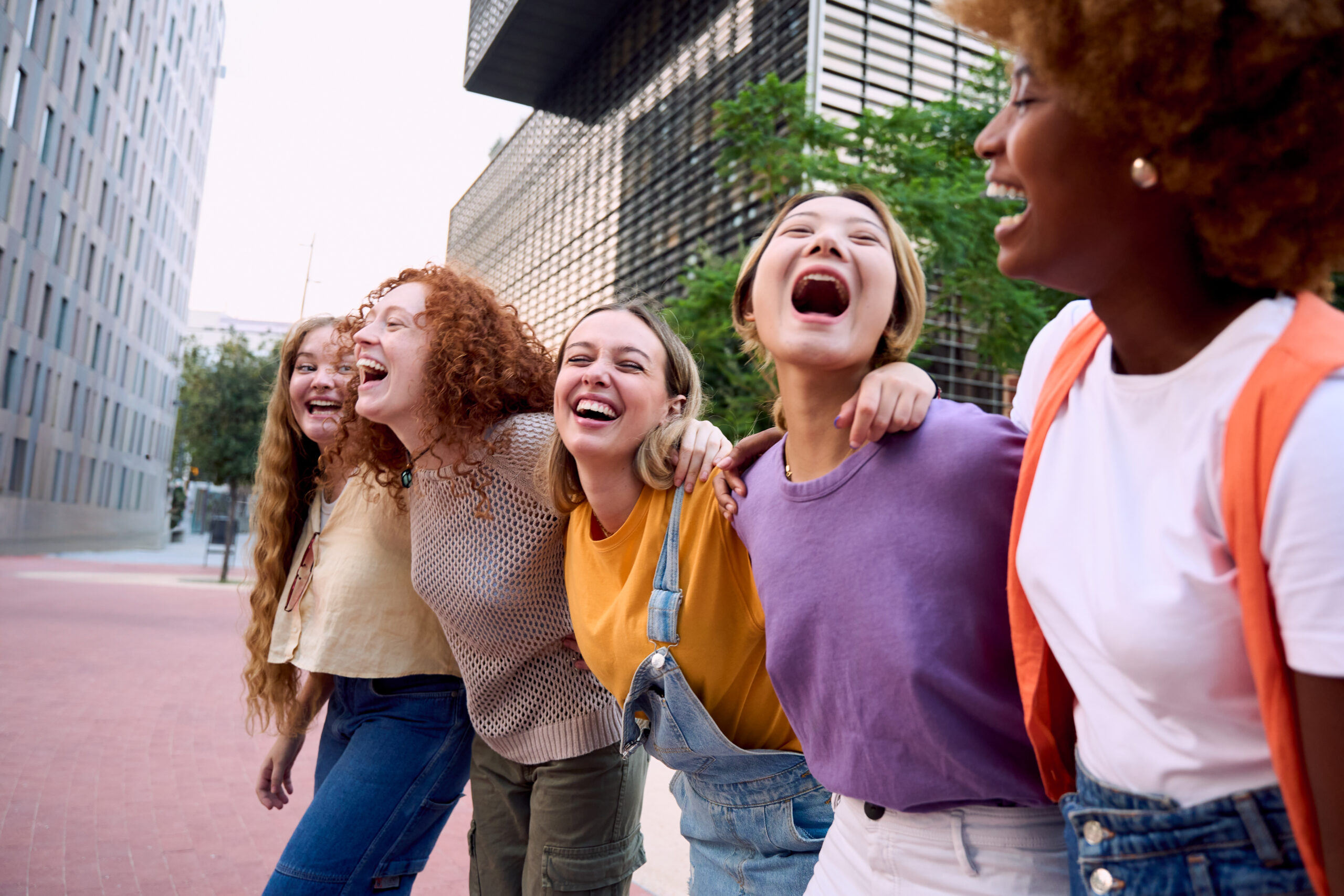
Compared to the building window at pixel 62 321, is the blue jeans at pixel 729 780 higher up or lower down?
lower down

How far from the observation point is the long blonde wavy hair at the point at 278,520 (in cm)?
345

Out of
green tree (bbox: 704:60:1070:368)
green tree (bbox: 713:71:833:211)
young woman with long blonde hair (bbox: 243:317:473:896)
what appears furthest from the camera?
green tree (bbox: 713:71:833:211)

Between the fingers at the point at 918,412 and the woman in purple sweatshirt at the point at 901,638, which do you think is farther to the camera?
the fingers at the point at 918,412

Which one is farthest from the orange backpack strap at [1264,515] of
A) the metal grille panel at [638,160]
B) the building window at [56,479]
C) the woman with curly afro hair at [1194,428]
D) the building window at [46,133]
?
the building window at [56,479]

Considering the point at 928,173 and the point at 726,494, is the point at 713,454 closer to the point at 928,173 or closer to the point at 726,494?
the point at 726,494

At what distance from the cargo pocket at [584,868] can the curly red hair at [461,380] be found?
93 centimetres

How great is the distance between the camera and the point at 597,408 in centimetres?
247

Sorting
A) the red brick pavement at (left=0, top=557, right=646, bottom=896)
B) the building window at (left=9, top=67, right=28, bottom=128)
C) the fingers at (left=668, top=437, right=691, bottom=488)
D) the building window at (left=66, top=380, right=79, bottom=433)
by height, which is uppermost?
the building window at (left=9, top=67, right=28, bottom=128)

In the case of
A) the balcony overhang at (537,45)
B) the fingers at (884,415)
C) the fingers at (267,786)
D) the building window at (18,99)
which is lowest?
the fingers at (267,786)

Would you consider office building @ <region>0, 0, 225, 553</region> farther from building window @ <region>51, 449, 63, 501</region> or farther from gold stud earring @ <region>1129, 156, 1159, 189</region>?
gold stud earring @ <region>1129, 156, 1159, 189</region>

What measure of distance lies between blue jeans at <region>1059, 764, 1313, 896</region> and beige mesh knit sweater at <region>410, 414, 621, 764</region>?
1.65 meters

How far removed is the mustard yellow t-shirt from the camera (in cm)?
213

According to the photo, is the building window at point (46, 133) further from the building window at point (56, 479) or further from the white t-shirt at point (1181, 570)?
the white t-shirt at point (1181, 570)

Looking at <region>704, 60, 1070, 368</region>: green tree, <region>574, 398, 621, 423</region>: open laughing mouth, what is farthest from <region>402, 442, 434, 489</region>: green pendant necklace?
<region>704, 60, 1070, 368</region>: green tree
